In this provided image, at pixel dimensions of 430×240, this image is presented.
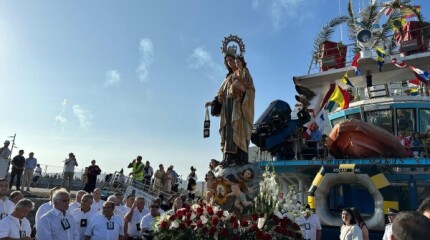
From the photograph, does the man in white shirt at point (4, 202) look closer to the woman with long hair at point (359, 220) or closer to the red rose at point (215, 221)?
the red rose at point (215, 221)

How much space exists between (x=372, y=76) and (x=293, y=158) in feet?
28.8

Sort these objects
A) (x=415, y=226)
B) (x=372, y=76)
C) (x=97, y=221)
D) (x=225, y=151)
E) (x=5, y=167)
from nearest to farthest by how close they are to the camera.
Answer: (x=415, y=226), (x=97, y=221), (x=225, y=151), (x=5, y=167), (x=372, y=76)

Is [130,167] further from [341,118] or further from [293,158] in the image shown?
[341,118]

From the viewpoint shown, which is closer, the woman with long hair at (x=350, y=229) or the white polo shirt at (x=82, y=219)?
the woman with long hair at (x=350, y=229)

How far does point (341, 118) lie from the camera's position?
16531 millimetres

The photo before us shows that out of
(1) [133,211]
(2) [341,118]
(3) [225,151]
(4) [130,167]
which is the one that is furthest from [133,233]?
(2) [341,118]

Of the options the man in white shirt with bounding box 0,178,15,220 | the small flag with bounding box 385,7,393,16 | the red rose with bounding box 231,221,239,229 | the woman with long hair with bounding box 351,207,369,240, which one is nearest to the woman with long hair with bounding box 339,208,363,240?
the woman with long hair with bounding box 351,207,369,240

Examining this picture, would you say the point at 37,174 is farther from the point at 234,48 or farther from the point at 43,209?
the point at 234,48

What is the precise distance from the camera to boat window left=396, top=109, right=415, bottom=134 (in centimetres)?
1514

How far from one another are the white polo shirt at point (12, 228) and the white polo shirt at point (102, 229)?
99 centimetres

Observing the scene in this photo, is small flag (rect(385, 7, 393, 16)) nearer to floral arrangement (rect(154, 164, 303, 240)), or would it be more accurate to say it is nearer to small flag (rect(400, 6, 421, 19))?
small flag (rect(400, 6, 421, 19))

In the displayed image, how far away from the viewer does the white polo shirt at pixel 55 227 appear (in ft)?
17.0

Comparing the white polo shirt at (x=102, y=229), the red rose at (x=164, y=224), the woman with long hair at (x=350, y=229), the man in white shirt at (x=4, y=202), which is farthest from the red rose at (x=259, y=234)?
the man in white shirt at (x=4, y=202)

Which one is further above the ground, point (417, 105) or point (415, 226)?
point (417, 105)
